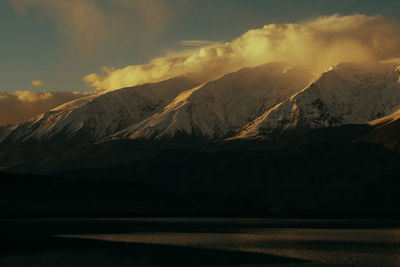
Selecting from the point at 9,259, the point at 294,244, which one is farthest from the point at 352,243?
the point at 9,259

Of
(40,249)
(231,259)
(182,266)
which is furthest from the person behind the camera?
(40,249)

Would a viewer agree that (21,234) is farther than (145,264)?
Yes

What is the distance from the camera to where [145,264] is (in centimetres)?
8600

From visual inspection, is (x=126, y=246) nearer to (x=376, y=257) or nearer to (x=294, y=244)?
(x=294, y=244)

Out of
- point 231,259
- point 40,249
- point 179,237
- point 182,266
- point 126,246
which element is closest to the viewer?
point 182,266

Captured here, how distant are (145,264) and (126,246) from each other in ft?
75.7

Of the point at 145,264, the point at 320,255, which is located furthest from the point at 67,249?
the point at 320,255

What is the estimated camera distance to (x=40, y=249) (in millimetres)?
100500

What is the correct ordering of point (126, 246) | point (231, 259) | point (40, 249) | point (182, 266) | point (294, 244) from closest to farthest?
point (182, 266), point (231, 259), point (40, 249), point (126, 246), point (294, 244)

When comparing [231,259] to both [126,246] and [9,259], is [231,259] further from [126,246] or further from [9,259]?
[9,259]

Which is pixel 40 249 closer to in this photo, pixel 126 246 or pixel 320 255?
pixel 126 246

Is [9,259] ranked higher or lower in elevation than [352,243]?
higher

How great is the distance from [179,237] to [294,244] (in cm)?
2362

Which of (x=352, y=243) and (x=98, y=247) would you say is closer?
(x=98, y=247)
